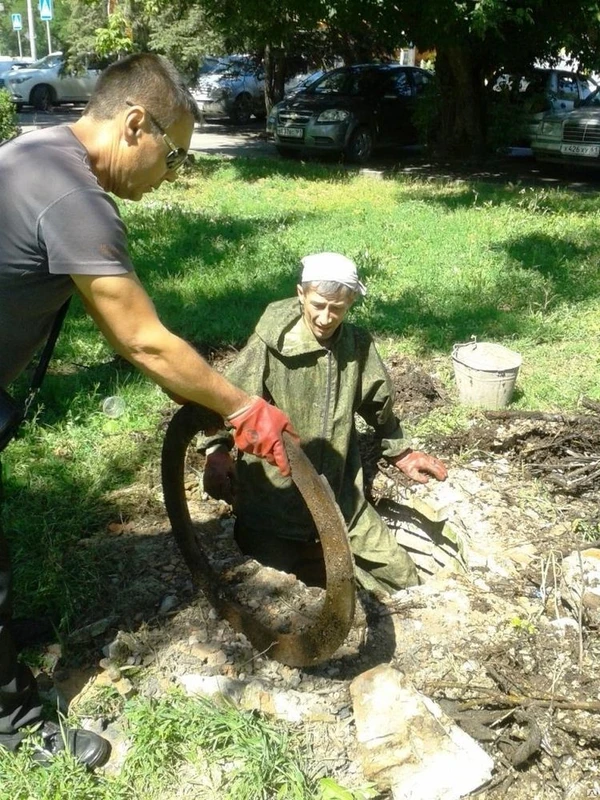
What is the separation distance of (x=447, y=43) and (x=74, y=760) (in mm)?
11878

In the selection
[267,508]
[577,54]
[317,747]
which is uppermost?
[577,54]

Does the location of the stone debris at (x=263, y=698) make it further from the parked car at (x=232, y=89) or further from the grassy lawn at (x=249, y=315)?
the parked car at (x=232, y=89)

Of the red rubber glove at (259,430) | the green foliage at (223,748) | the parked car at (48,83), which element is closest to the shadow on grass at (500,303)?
the red rubber glove at (259,430)

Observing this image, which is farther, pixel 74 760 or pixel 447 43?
pixel 447 43

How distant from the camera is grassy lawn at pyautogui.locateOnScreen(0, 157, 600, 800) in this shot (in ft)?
8.43

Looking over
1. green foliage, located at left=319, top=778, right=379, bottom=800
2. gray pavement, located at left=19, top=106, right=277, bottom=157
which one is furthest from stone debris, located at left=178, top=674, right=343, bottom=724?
gray pavement, located at left=19, top=106, right=277, bottom=157

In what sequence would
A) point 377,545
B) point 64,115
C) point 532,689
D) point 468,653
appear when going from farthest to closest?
point 64,115 < point 377,545 < point 468,653 < point 532,689

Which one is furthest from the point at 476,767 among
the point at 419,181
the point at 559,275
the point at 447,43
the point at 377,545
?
the point at 447,43

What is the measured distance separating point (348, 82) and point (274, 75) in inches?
175

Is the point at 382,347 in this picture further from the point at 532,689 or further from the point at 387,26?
the point at 387,26

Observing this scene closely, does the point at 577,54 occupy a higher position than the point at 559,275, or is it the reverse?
the point at 577,54

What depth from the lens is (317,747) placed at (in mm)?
2535

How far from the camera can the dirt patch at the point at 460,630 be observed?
2.57 meters

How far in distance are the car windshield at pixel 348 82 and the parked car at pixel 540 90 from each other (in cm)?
214
